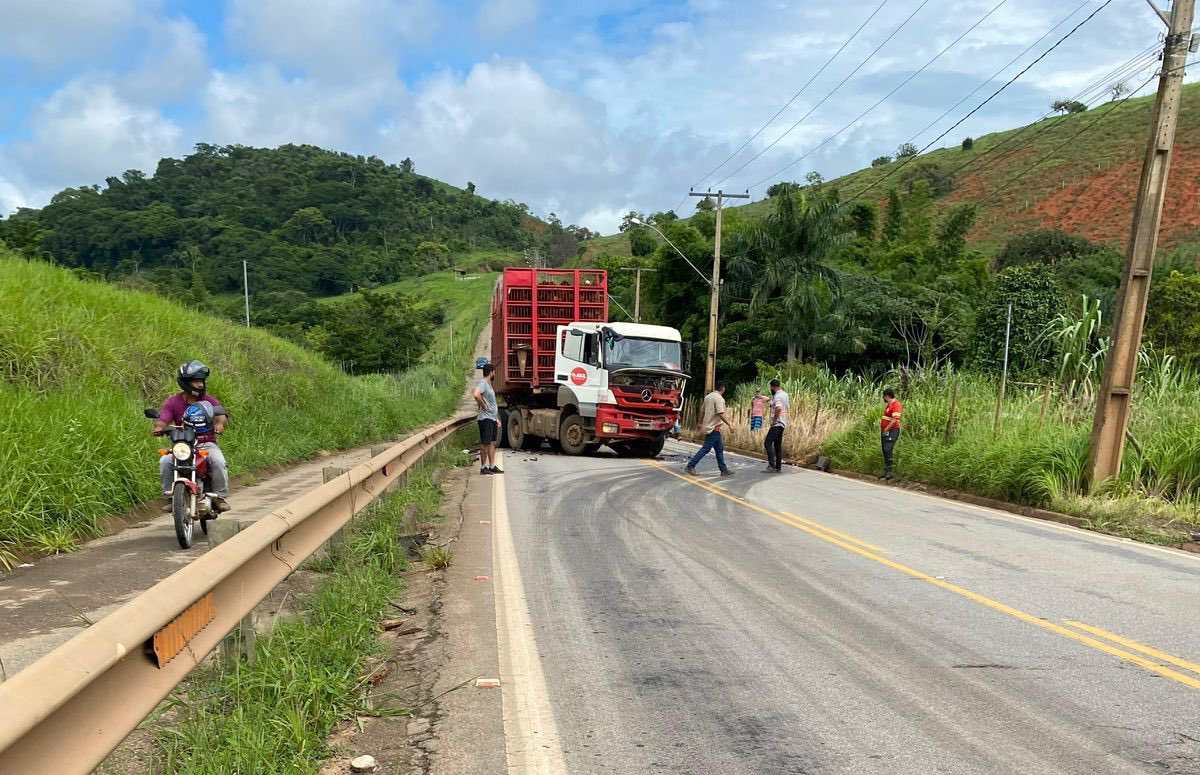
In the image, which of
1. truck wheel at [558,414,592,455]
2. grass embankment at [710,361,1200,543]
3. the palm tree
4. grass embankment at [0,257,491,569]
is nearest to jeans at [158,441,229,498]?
grass embankment at [0,257,491,569]

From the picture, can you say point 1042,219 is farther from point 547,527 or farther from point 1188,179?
point 547,527

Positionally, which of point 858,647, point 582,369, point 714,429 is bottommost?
point 858,647

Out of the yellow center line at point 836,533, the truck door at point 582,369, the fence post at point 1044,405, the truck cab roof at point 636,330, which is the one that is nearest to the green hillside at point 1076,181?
the truck cab roof at point 636,330

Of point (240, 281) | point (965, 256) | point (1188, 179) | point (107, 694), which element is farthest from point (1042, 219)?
point (107, 694)

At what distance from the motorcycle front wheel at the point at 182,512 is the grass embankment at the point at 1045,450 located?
10.4m

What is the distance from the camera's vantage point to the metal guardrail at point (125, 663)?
206 centimetres

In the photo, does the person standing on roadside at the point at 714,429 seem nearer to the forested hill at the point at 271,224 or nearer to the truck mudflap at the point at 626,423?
the truck mudflap at the point at 626,423

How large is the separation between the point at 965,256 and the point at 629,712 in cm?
5961

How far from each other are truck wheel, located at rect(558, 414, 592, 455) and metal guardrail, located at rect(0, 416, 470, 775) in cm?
1688

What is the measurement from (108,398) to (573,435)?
477 inches

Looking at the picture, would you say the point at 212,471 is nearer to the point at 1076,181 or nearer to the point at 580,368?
the point at 580,368

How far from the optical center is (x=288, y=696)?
13.3ft

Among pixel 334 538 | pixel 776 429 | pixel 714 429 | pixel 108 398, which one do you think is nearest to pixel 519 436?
pixel 776 429

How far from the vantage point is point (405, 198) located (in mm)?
140125
